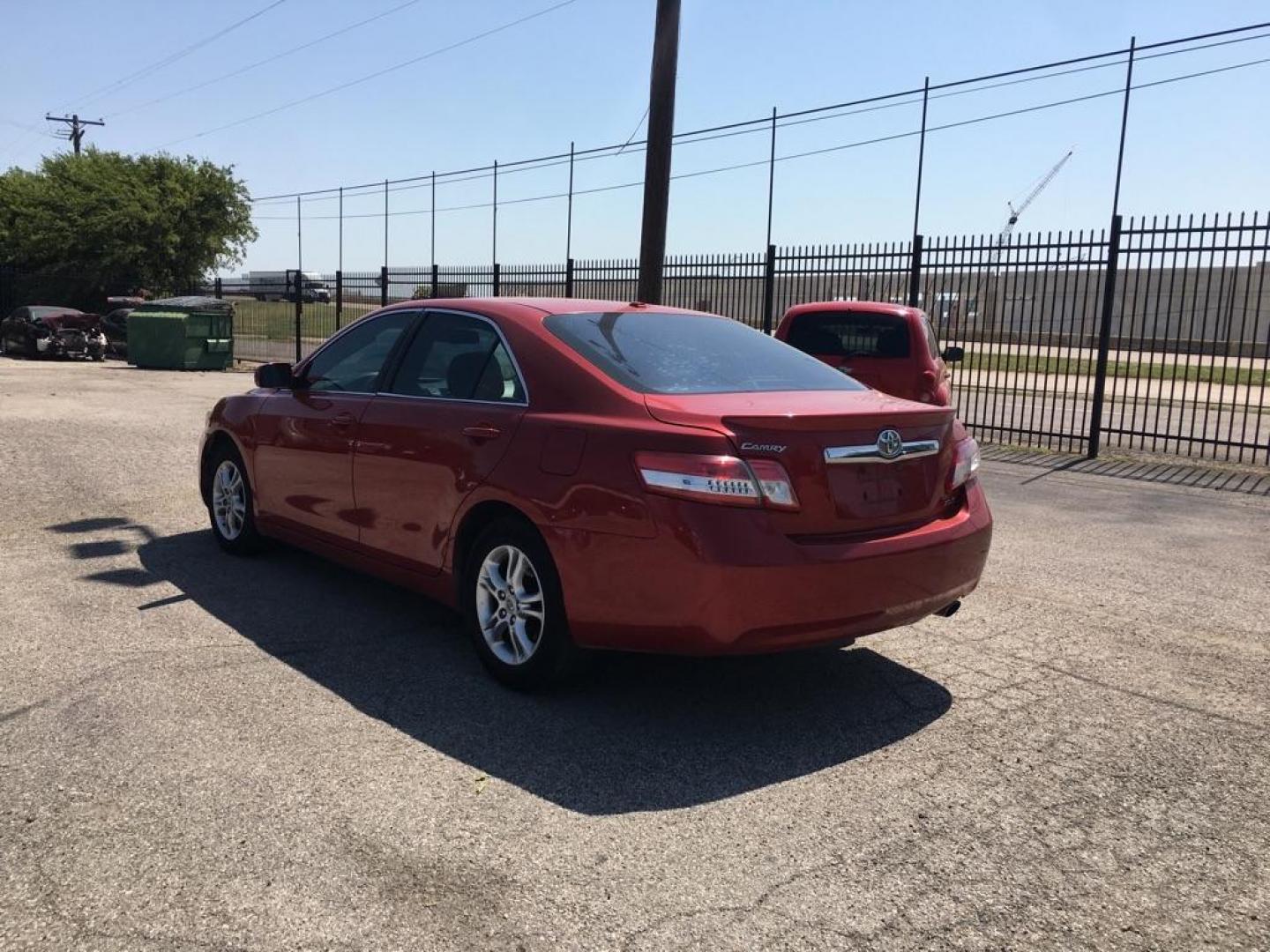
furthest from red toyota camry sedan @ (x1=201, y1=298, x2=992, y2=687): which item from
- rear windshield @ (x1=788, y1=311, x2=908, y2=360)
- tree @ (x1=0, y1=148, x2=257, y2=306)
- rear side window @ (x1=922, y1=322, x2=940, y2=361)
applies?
tree @ (x1=0, y1=148, x2=257, y2=306)

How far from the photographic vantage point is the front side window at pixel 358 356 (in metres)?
5.25

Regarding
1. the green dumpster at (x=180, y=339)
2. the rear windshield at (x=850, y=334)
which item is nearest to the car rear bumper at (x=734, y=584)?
the rear windshield at (x=850, y=334)

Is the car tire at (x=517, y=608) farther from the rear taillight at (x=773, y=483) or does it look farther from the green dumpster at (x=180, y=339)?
the green dumpster at (x=180, y=339)

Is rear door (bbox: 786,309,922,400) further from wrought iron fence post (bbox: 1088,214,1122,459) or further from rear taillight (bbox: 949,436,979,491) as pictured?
rear taillight (bbox: 949,436,979,491)

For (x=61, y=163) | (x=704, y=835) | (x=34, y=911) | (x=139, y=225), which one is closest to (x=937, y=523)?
(x=704, y=835)

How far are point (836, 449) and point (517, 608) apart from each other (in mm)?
1402

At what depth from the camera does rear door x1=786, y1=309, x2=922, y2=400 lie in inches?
384

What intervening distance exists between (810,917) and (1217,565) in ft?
17.3

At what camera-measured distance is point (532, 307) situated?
4.71 metres

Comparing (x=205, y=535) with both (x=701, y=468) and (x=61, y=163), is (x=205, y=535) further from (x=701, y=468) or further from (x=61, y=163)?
(x=61, y=163)

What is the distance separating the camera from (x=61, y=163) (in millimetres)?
37031

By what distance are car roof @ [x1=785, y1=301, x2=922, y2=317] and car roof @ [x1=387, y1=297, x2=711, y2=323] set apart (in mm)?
5247

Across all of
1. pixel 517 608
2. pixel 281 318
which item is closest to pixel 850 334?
pixel 517 608

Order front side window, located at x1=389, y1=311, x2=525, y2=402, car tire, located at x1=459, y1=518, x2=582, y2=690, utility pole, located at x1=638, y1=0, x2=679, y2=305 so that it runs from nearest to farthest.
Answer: car tire, located at x1=459, y1=518, x2=582, y2=690 < front side window, located at x1=389, y1=311, x2=525, y2=402 < utility pole, located at x1=638, y1=0, x2=679, y2=305
